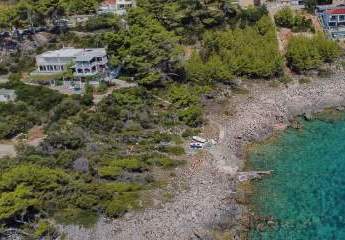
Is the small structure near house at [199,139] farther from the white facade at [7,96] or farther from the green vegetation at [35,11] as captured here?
the green vegetation at [35,11]

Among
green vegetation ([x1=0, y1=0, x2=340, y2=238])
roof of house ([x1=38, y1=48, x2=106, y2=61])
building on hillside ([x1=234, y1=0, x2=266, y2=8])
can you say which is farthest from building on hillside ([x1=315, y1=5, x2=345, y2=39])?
roof of house ([x1=38, y1=48, x2=106, y2=61])

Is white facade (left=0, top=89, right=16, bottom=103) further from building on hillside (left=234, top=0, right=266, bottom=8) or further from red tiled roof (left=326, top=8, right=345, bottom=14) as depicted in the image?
red tiled roof (left=326, top=8, right=345, bottom=14)

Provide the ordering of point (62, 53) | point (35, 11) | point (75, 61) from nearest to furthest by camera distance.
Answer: point (75, 61) < point (62, 53) < point (35, 11)

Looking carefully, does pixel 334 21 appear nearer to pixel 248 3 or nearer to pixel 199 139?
pixel 248 3

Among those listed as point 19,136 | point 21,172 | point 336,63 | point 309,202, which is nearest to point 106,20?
point 19,136

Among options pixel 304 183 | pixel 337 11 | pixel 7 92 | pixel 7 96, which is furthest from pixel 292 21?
pixel 7 96

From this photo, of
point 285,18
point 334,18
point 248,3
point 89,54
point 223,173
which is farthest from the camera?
point 248,3
